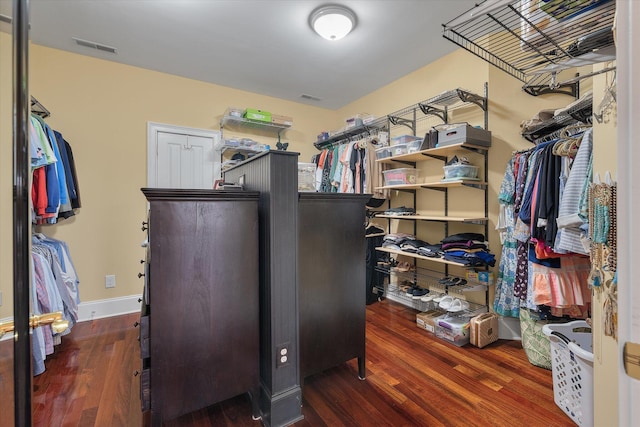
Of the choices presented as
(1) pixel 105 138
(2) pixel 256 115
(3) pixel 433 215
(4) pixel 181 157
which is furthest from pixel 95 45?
(3) pixel 433 215

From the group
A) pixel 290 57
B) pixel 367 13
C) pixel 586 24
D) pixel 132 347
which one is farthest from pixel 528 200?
pixel 132 347

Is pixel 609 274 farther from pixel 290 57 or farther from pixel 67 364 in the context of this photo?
pixel 67 364

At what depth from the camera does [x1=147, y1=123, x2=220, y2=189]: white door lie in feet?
10.8

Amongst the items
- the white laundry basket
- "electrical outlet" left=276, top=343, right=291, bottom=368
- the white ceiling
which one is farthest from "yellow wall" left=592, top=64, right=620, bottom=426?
the white ceiling

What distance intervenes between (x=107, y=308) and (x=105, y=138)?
179 cm

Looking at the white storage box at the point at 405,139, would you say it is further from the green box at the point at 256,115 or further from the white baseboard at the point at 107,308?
the white baseboard at the point at 107,308

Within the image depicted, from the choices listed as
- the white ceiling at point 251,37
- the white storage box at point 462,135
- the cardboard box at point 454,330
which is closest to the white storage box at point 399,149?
the white storage box at point 462,135

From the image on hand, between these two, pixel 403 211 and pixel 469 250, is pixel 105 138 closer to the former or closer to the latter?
pixel 403 211

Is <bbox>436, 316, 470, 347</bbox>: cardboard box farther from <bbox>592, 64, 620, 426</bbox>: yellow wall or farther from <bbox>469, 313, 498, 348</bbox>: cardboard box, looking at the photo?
<bbox>592, 64, 620, 426</bbox>: yellow wall

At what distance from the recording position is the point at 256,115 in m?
3.55

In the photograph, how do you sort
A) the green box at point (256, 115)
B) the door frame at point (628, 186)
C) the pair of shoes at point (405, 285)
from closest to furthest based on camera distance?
the door frame at point (628, 186), the pair of shoes at point (405, 285), the green box at point (256, 115)

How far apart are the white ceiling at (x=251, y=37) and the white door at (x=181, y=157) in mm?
661

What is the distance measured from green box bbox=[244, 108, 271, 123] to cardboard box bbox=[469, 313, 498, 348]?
3.09 metres

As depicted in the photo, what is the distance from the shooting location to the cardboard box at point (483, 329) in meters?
2.26
